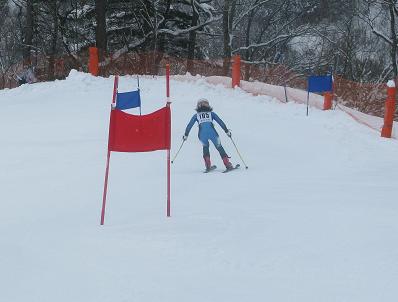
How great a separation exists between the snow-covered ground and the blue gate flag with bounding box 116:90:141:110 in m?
1.03

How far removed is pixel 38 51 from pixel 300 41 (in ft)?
62.7

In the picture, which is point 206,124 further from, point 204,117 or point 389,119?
point 389,119

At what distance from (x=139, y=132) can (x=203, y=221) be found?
4.64 feet

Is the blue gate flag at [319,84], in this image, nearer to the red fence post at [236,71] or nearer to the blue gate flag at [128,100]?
the red fence post at [236,71]

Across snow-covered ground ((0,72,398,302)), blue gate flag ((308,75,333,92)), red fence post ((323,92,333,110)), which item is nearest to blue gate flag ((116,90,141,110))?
snow-covered ground ((0,72,398,302))

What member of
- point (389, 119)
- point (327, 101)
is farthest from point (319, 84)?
point (389, 119)

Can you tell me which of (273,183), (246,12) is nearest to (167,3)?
(246,12)

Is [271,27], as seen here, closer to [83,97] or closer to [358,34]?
[358,34]

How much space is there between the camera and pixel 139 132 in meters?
6.79

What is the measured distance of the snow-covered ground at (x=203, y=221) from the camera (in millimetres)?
4605

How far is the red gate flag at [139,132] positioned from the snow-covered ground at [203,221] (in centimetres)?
91

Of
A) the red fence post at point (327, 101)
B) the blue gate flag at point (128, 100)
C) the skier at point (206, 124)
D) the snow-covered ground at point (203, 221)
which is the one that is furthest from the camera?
the red fence post at point (327, 101)

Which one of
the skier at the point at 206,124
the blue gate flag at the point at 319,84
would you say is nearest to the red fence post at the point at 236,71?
the blue gate flag at the point at 319,84

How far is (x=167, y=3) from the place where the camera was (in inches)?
1270
